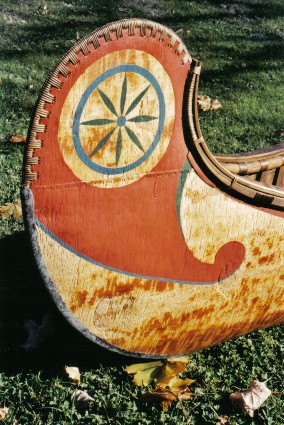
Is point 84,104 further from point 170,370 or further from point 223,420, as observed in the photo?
point 223,420

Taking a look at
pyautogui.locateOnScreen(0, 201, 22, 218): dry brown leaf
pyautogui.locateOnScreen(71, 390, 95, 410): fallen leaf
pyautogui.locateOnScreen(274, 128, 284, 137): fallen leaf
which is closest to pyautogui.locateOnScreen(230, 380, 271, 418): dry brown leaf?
pyautogui.locateOnScreen(71, 390, 95, 410): fallen leaf

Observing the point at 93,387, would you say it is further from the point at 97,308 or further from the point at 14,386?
the point at 97,308

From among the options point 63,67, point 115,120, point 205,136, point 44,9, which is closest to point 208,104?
point 205,136

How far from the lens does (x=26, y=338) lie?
8.74 feet

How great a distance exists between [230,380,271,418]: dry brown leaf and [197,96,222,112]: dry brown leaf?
3172mm

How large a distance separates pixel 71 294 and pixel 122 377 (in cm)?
65

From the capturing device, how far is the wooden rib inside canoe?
1824 mm

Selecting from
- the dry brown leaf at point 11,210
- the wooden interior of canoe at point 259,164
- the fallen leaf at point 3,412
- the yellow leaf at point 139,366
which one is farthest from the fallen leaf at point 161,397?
the dry brown leaf at point 11,210

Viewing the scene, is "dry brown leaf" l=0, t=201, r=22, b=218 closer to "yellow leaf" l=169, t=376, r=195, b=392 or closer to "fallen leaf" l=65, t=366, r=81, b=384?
"fallen leaf" l=65, t=366, r=81, b=384

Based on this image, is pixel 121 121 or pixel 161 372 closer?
pixel 121 121

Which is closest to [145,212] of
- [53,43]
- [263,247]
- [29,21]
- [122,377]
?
[263,247]

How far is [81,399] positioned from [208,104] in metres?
3.46

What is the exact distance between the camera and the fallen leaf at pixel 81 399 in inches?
93.1

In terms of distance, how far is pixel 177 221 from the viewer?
2146 mm
